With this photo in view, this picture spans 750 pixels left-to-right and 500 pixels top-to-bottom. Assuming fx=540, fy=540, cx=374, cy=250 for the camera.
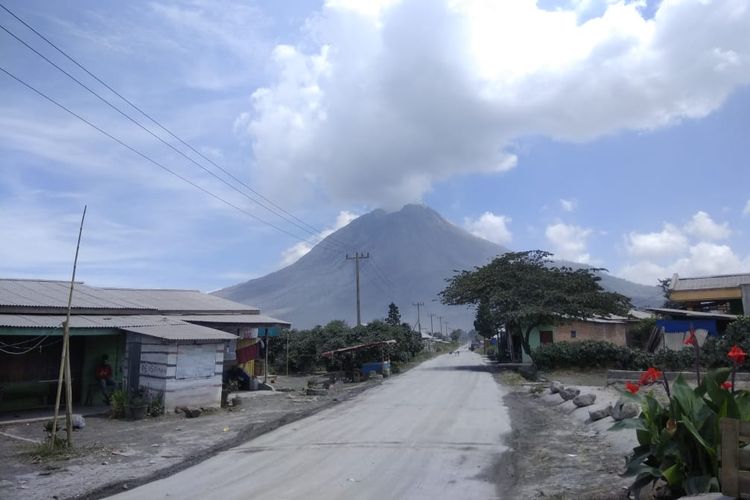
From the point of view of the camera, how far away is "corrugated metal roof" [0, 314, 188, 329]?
15416 millimetres

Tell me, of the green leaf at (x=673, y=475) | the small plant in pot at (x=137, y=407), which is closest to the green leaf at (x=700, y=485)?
the green leaf at (x=673, y=475)

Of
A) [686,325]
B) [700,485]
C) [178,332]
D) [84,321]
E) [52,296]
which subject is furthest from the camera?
[686,325]

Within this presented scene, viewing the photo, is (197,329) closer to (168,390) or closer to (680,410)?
(168,390)

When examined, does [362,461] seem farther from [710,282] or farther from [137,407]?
[710,282]

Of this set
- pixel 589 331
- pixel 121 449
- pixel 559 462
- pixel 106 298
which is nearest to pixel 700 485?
pixel 559 462

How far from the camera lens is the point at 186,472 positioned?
9.32 m

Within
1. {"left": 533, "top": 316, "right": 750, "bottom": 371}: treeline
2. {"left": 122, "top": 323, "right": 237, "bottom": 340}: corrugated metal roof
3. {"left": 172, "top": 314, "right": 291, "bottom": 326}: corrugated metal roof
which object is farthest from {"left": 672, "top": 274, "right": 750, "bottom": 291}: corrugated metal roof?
{"left": 122, "top": 323, "right": 237, "bottom": 340}: corrugated metal roof

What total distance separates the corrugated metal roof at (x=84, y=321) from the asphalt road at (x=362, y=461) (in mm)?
7431

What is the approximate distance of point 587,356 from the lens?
29797 millimetres

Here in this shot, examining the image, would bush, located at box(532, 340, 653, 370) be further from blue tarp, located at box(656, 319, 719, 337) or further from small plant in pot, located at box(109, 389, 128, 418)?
small plant in pot, located at box(109, 389, 128, 418)

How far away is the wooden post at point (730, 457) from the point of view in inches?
195

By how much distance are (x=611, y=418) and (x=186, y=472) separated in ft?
30.2

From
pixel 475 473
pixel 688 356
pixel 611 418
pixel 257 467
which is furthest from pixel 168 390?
pixel 688 356

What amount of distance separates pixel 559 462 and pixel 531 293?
2656 centimetres
